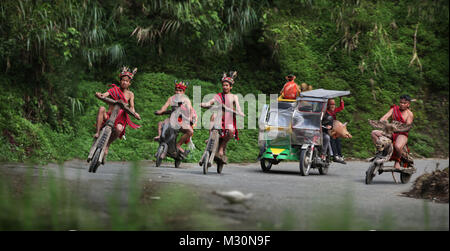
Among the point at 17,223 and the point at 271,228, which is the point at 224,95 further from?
the point at 17,223

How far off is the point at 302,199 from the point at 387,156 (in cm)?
289

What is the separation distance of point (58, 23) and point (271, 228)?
37.2 ft

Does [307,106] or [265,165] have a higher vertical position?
[307,106]

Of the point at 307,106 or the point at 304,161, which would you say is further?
the point at 307,106

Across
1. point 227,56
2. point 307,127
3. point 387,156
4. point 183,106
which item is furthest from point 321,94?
point 227,56

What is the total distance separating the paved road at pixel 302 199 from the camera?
18.9 ft

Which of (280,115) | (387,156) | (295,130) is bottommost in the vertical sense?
(387,156)

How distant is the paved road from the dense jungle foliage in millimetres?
3359

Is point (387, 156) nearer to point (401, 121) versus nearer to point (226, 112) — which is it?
point (401, 121)

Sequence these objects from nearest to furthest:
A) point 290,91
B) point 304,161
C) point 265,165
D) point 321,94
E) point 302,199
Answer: point 302,199 < point 304,161 < point 321,94 < point 290,91 < point 265,165

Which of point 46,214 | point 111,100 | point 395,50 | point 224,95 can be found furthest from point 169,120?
point 395,50

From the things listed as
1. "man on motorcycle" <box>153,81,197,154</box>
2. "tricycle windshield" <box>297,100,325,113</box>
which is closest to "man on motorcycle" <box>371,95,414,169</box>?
"tricycle windshield" <box>297,100,325,113</box>

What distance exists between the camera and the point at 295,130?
474 inches

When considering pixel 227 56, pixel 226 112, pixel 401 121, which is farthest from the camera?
pixel 227 56
